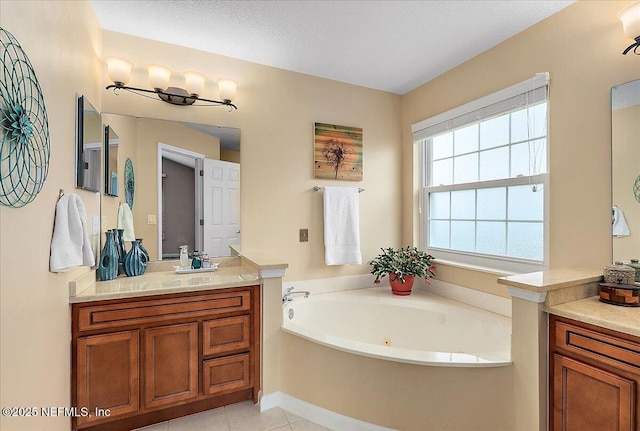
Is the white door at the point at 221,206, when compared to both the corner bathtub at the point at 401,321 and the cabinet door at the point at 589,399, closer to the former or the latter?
the corner bathtub at the point at 401,321

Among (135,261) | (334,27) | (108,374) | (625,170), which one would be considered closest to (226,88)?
(334,27)

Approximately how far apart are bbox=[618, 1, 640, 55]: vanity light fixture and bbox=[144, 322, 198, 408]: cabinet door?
111 inches

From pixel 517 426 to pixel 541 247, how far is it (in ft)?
3.82

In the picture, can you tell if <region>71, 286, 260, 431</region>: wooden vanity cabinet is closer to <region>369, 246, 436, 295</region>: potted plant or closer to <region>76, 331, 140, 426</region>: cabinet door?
<region>76, 331, 140, 426</region>: cabinet door

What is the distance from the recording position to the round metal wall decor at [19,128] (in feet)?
3.14

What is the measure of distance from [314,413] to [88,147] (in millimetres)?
2067

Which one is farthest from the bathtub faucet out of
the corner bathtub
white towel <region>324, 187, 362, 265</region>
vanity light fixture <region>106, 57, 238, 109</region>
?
vanity light fixture <region>106, 57, 238, 109</region>

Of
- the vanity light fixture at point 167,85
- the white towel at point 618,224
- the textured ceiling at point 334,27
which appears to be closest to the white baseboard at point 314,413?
the white towel at point 618,224

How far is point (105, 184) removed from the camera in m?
2.10

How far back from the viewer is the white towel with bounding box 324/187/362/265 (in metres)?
2.82

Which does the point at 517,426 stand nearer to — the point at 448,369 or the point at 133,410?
the point at 448,369

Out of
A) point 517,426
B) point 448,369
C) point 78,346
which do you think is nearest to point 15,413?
point 78,346

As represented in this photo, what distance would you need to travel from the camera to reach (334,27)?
2100mm

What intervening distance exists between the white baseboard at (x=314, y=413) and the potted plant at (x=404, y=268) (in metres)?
1.25
